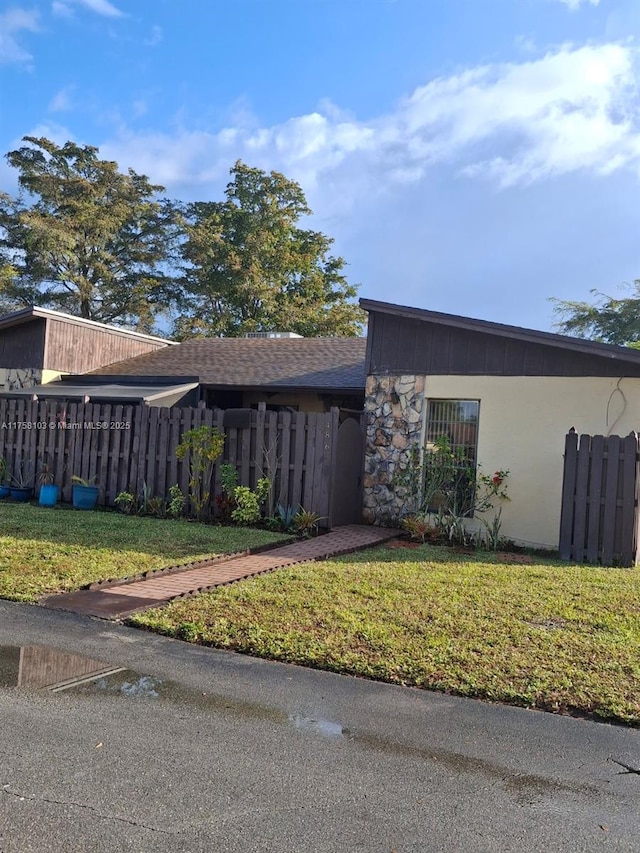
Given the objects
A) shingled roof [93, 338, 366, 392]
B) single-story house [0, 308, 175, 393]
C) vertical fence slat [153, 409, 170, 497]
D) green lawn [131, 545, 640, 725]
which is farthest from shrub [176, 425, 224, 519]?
single-story house [0, 308, 175, 393]

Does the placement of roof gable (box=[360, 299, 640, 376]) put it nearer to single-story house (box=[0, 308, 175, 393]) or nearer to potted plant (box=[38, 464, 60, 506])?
potted plant (box=[38, 464, 60, 506])

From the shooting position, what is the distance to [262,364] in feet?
51.2

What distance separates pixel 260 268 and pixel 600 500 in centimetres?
2434

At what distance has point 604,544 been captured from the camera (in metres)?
8.86

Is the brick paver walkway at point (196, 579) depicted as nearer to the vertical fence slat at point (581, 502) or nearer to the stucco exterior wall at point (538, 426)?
the stucco exterior wall at point (538, 426)

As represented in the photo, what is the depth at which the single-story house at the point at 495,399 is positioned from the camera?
9.80m

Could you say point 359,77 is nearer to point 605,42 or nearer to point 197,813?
point 605,42

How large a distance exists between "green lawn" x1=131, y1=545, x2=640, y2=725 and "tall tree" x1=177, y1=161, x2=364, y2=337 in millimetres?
23636

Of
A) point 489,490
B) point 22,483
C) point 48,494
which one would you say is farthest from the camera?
point 22,483

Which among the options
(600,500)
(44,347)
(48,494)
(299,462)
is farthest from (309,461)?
(44,347)

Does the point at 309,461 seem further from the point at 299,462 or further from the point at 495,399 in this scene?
the point at 495,399

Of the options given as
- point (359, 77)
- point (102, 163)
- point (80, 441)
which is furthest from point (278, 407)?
point (102, 163)

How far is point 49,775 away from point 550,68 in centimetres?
1331

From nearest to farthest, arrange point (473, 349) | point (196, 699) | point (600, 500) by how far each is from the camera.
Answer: point (196, 699)
point (600, 500)
point (473, 349)
